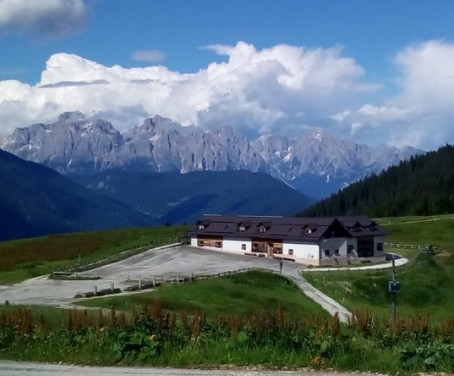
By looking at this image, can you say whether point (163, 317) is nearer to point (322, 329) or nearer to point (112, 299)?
point (322, 329)

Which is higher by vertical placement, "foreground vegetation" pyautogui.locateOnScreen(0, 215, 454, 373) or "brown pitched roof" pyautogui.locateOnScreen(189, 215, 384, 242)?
"brown pitched roof" pyautogui.locateOnScreen(189, 215, 384, 242)

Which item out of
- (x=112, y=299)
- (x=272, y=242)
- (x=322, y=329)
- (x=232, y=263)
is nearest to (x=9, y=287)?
(x=112, y=299)

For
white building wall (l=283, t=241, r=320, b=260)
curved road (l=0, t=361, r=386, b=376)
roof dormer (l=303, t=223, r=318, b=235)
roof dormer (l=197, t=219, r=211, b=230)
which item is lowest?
curved road (l=0, t=361, r=386, b=376)

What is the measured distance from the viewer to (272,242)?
9394 centimetres

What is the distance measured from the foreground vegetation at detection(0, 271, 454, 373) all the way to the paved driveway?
24988mm

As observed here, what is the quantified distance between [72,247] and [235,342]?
302 ft

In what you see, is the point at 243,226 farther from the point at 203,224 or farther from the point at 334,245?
the point at 334,245

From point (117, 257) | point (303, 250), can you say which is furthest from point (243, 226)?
point (117, 257)

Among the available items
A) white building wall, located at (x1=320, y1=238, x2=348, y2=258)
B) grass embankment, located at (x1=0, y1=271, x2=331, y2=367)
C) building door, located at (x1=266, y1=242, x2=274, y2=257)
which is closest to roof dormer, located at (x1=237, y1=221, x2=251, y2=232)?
building door, located at (x1=266, y1=242, x2=274, y2=257)

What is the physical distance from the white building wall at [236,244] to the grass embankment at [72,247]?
9422mm

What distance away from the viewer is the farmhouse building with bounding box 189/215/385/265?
89562 millimetres

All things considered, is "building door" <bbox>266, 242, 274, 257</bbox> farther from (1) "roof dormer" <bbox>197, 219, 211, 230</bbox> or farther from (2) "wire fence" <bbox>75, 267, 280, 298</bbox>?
(2) "wire fence" <bbox>75, 267, 280, 298</bbox>

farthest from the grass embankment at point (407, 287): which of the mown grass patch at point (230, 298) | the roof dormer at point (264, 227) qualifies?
the roof dormer at point (264, 227)

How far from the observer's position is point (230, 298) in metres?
54.6
